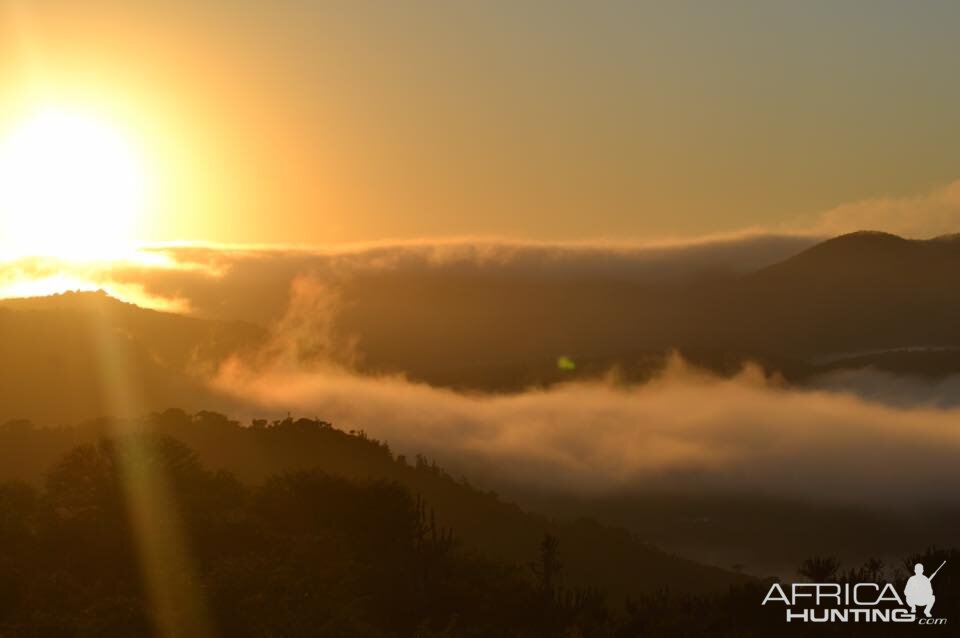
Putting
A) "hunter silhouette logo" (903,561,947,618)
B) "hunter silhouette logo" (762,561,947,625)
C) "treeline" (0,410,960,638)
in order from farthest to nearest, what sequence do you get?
"hunter silhouette logo" (903,561,947,618)
"hunter silhouette logo" (762,561,947,625)
"treeline" (0,410,960,638)

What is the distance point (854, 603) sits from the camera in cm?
8869

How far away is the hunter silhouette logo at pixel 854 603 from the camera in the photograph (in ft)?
278

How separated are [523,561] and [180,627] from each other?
5125 inches

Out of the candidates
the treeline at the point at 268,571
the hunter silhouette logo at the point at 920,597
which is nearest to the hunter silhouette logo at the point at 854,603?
the hunter silhouette logo at the point at 920,597

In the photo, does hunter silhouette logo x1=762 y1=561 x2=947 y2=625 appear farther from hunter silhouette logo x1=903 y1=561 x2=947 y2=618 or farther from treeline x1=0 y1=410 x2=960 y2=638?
treeline x1=0 y1=410 x2=960 y2=638

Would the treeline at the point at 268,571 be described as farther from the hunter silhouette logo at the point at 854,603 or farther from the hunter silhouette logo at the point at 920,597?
the hunter silhouette logo at the point at 920,597

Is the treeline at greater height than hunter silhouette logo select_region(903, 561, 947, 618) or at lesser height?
greater

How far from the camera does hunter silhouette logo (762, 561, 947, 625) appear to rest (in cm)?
8481

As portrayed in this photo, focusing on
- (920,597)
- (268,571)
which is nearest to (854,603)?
(920,597)

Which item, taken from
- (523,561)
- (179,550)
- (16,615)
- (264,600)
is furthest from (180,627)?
(523,561)

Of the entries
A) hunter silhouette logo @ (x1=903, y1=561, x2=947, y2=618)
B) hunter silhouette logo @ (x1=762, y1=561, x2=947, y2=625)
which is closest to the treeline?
hunter silhouette logo @ (x1=762, y1=561, x2=947, y2=625)

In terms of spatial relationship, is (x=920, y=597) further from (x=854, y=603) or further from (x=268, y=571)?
(x=268, y=571)

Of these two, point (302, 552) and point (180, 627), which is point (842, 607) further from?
point (180, 627)

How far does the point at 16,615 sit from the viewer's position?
7675cm
